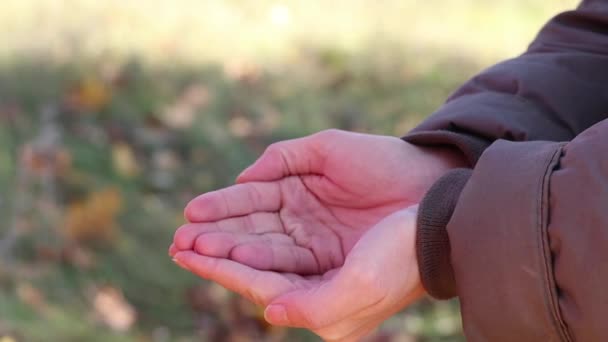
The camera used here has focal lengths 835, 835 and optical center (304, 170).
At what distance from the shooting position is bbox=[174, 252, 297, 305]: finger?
1.16 meters

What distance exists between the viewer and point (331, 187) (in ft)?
4.68

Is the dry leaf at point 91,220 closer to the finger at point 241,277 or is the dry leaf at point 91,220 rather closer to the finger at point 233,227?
the finger at point 233,227

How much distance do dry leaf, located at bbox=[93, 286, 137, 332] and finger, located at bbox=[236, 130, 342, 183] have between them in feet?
3.36

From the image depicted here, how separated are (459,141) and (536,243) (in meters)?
0.39

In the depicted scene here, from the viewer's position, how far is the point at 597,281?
0.92 meters

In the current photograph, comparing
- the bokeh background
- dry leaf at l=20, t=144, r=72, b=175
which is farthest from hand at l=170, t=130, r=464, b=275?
dry leaf at l=20, t=144, r=72, b=175

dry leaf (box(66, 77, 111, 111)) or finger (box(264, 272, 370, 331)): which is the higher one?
dry leaf (box(66, 77, 111, 111))

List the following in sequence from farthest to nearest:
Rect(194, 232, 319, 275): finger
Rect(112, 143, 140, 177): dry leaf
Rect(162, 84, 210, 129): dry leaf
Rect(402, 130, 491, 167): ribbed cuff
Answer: Rect(162, 84, 210, 129): dry leaf, Rect(112, 143, 140, 177): dry leaf, Rect(402, 130, 491, 167): ribbed cuff, Rect(194, 232, 319, 275): finger

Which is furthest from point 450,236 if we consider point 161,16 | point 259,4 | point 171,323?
point 259,4

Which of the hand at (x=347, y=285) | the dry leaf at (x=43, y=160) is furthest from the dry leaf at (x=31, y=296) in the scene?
the hand at (x=347, y=285)

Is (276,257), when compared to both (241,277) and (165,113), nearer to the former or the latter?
(241,277)

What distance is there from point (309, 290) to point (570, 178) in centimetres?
37

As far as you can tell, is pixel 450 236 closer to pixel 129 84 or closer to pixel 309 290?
pixel 309 290

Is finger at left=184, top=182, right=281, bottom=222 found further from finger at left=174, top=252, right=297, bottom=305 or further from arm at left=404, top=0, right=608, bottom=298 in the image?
arm at left=404, top=0, right=608, bottom=298
